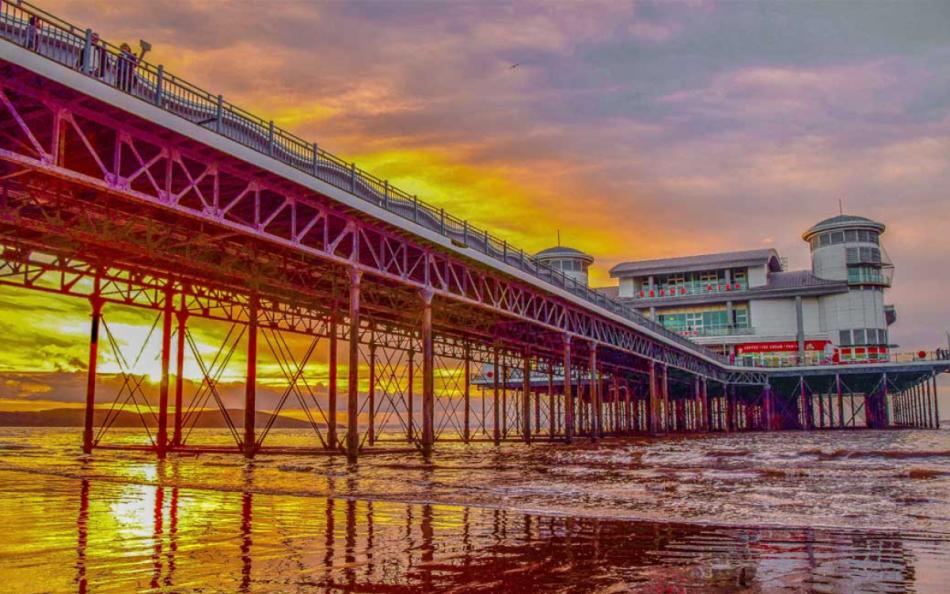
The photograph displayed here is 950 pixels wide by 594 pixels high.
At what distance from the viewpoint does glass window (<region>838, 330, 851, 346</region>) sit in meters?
83.1

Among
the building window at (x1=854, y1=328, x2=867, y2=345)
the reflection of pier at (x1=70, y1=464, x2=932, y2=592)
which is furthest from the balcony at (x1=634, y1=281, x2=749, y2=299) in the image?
the reflection of pier at (x1=70, y1=464, x2=932, y2=592)

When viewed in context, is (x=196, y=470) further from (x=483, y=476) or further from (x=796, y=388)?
(x=796, y=388)

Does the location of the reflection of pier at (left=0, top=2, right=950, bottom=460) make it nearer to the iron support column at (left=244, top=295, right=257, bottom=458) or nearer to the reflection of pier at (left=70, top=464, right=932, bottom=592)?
the iron support column at (left=244, top=295, right=257, bottom=458)

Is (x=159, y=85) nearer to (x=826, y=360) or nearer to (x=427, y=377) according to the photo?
Answer: (x=427, y=377)

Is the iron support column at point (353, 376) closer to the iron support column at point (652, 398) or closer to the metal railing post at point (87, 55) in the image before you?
the metal railing post at point (87, 55)

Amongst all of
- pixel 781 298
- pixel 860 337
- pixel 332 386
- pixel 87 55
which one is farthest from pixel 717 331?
pixel 87 55

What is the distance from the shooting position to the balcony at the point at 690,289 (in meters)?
90.9

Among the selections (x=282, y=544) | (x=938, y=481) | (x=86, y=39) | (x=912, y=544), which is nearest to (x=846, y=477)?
(x=938, y=481)

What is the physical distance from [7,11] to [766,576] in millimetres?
16662

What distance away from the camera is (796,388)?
280 ft

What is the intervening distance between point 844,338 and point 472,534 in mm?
84904

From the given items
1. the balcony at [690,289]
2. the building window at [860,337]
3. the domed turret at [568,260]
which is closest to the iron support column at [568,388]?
the building window at [860,337]

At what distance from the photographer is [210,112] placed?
20.0 metres

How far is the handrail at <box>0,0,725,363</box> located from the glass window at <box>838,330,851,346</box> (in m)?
63.5
